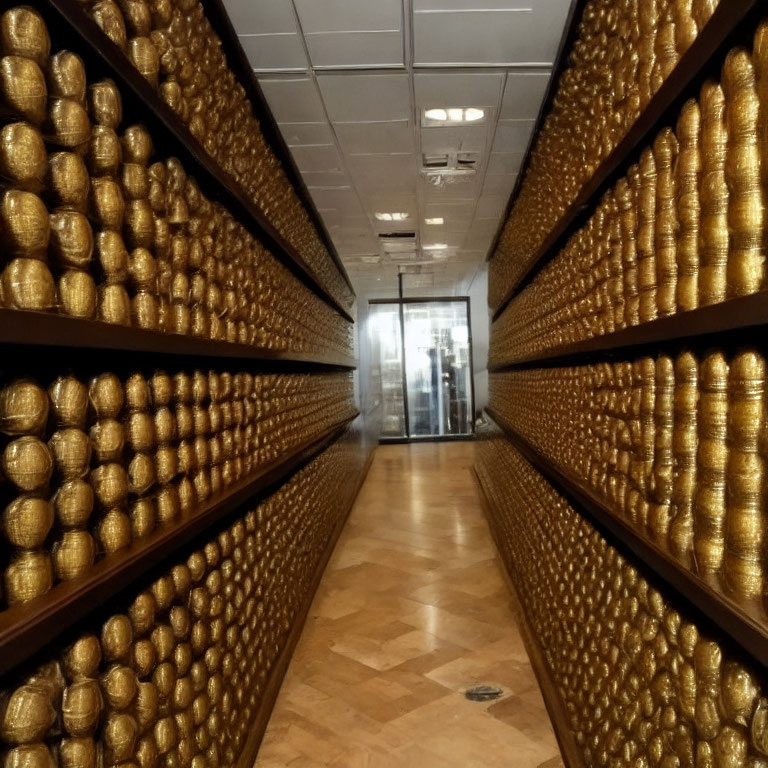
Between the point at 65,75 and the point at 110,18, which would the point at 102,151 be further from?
Answer: the point at 110,18

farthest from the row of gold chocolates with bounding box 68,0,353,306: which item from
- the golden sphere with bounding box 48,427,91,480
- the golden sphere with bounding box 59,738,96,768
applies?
the golden sphere with bounding box 59,738,96,768

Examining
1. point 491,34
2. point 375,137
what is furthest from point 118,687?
point 375,137

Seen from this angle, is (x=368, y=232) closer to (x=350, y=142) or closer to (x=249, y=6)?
(x=350, y=142)

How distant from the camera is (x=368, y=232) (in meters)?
6.73

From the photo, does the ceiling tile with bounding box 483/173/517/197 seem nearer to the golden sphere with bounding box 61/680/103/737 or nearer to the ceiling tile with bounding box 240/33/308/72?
the ceiling tile with bounding box 240/33/308/72

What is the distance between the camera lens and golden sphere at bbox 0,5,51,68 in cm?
93

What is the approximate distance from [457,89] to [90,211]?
2.82 m

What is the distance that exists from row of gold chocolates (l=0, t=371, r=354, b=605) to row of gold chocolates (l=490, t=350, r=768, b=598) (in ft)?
3.42

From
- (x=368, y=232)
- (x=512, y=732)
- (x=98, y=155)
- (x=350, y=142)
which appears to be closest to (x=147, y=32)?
(x=98, y=155)

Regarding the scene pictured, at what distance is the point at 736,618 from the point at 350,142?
12.7ft

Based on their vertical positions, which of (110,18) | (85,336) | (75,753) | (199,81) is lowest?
(75,753)

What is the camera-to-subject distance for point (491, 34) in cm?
298

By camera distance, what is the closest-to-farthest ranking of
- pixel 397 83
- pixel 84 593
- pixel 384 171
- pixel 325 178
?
1. pixel 84 593
2. pixel 397 83
3. pixel 384 171
4. pixel 325 178

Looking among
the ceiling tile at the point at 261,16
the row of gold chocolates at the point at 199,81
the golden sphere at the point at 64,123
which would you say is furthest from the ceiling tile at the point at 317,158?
the golden sphere at the point at 64,123
